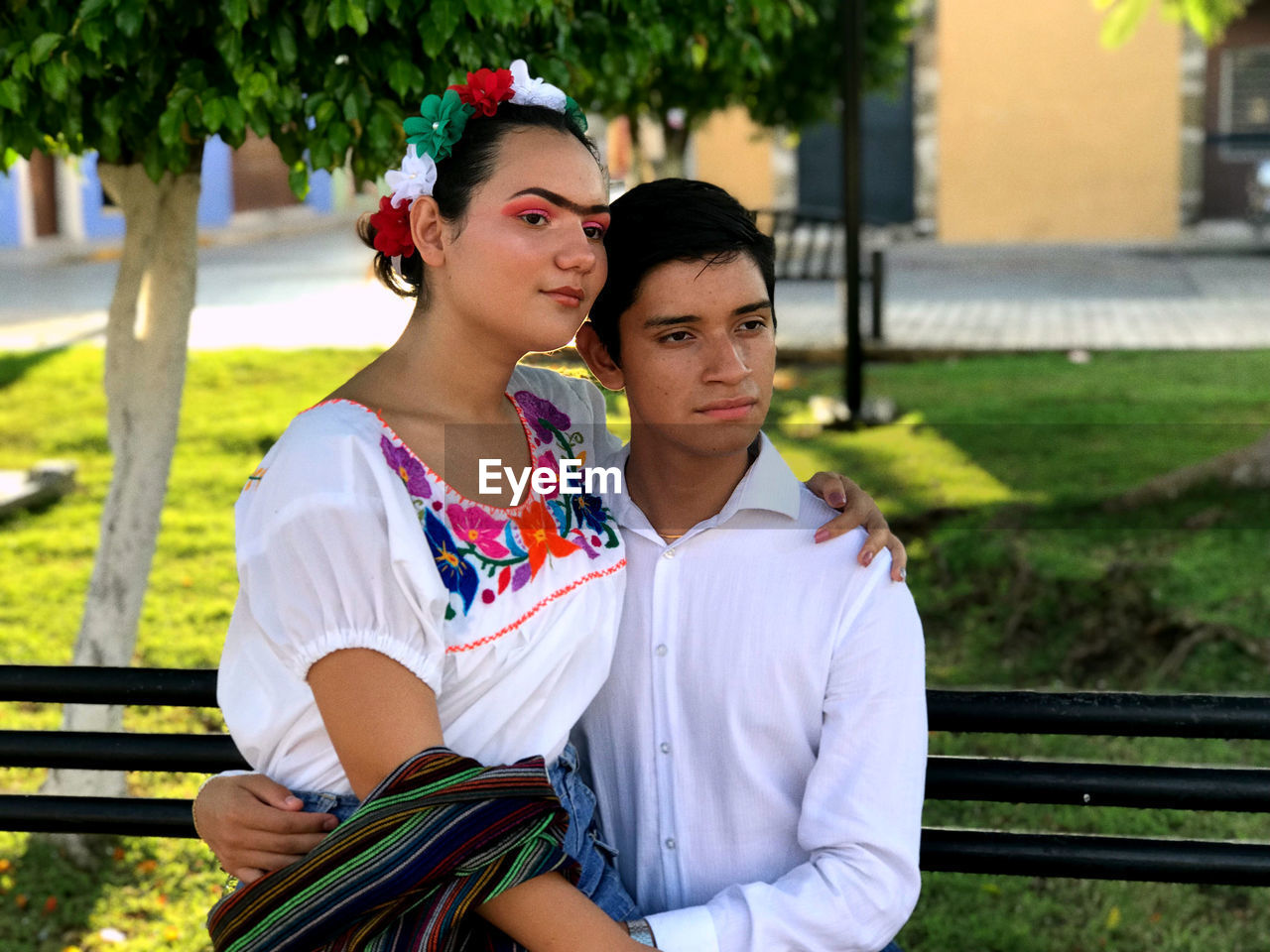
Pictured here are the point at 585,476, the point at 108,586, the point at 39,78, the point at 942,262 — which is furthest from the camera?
the point at 942,262

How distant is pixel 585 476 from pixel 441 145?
525mm

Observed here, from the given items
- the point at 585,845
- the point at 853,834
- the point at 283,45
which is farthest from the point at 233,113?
the point at 853,834

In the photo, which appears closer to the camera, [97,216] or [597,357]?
[597,357]

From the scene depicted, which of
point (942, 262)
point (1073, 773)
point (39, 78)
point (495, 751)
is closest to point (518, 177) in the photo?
point (495, 751)

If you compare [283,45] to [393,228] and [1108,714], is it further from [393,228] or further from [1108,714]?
[1108,714]

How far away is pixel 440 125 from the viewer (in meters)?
1.80

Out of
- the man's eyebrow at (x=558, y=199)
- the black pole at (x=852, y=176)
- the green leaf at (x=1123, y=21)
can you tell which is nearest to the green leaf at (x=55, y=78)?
the man's eyebrow at (x=558, y=199)

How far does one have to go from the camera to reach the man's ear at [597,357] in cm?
203

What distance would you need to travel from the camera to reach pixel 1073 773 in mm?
2156

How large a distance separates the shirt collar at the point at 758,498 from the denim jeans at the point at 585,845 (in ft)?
1.10

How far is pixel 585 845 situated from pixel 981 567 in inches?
170

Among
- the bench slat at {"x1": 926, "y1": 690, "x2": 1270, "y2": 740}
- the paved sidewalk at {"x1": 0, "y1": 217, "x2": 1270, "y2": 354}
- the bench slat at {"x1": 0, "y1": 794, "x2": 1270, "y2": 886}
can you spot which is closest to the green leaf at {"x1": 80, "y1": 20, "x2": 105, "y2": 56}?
the bench slat at {"x1": 926, "y1": 690, "x2": 1270, "y2": 740}

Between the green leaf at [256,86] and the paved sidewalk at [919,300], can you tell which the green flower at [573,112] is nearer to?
the green leaf at [256,86]

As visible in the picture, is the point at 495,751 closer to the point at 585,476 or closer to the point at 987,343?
the point at 585,476
